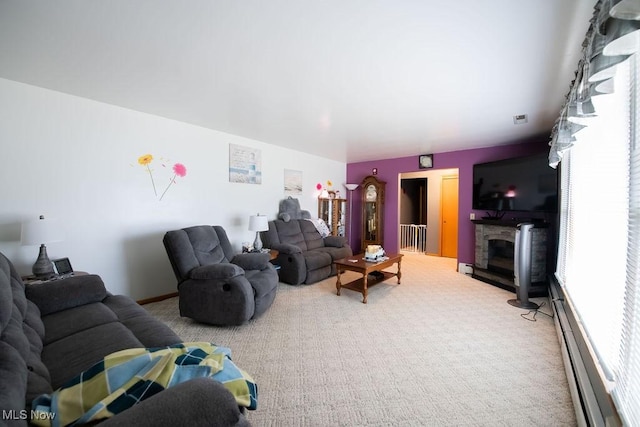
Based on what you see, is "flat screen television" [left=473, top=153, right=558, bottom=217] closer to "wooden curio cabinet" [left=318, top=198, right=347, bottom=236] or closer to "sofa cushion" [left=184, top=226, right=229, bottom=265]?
"wooden curio cabinet" [left=318, top=198, right=347, bottom=236]

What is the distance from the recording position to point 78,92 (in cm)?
249

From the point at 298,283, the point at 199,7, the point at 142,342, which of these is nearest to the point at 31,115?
the point at 199,7

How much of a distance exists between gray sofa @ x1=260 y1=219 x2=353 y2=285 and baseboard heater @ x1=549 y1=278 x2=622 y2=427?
2797 mm

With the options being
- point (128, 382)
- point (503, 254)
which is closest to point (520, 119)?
point (503, 254)

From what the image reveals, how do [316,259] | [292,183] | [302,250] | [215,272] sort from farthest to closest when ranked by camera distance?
1. [292,183]
2. [302,250]
3. [316,259]
4. [215,272]

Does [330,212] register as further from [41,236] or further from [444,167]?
[41,236]

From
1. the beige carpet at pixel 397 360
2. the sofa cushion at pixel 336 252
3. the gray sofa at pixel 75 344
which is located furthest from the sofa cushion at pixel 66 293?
the sofa cushion at pixel 336 252

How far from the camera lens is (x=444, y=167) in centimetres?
504

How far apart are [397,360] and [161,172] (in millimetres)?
3313

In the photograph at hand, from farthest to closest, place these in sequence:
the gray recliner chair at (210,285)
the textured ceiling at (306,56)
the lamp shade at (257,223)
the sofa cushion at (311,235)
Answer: the sofa cushion at (311,235) < the lamp shade at (257,223) < the gray recliner chair at (210,285) < the textured ceiling at (306,56)

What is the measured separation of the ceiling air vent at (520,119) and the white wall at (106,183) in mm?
3781

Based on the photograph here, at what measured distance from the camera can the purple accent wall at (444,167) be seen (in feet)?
14.7

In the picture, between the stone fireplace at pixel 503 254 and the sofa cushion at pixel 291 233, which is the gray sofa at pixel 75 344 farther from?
the stone fireplace at pixel 503 254

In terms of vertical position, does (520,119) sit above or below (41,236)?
above
